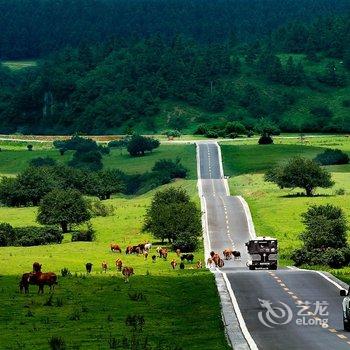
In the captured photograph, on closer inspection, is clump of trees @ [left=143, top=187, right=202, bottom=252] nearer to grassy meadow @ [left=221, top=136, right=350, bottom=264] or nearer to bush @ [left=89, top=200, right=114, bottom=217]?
grassy meadow @ [left=221, top=136, right=350, bottom=264]

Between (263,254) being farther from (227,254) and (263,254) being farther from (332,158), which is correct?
(332,158)

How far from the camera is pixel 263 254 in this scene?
232 feet

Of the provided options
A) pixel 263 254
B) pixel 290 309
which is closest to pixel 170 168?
pixel 263 254

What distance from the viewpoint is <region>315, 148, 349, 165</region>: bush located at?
16462cm

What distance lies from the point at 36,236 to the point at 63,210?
9.88 metres

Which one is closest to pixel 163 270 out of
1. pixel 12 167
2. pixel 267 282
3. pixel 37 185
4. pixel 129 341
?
pixel 267 282

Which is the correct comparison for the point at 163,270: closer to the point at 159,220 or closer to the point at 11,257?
the point at 11,257

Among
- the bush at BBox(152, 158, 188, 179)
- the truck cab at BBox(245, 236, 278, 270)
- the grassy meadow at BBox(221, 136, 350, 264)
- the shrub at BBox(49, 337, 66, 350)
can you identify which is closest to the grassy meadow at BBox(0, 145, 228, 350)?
the shrub at BBox(49, 337, 66, 350)

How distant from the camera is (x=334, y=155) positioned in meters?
167

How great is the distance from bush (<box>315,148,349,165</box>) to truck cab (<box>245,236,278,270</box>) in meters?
93.6

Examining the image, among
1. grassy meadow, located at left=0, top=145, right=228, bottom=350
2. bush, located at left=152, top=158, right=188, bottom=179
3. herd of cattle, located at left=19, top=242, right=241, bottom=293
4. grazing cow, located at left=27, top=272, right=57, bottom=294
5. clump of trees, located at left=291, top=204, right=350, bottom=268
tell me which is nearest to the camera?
grassy meadow, located at left=0, top=145, right=228, bottom=350

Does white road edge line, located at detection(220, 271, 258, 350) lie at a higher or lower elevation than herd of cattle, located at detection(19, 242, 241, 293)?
lower

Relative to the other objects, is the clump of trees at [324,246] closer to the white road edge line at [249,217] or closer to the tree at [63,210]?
the white road edge line at [249,217]

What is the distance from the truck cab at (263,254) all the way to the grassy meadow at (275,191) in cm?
968
